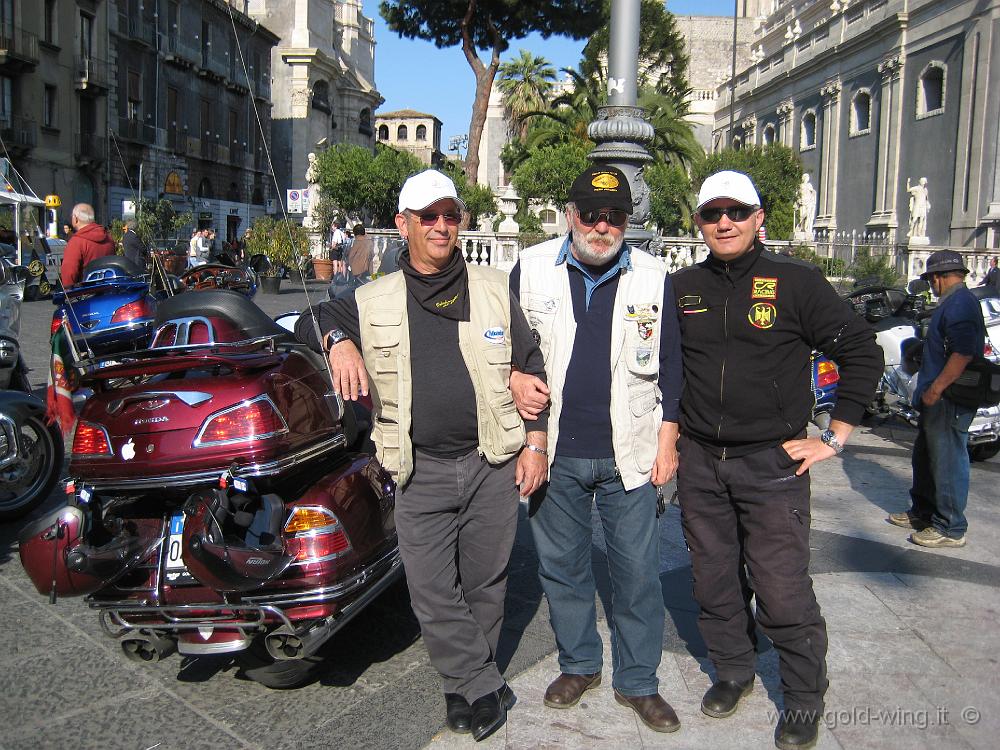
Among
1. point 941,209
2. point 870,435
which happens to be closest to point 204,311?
point 870,435

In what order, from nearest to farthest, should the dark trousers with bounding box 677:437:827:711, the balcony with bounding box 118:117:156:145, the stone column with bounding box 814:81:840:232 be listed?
A: 1. the dark trousers with bounding box 677:437:827:711
2. the balcony with bounding box 118:117:156:145
3. the stone column with bounding box 814:81:840:232

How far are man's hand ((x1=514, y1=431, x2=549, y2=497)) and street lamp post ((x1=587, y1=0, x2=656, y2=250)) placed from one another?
4784 mm

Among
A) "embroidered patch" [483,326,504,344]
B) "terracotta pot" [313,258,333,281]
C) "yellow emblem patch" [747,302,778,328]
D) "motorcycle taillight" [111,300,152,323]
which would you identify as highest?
"terracotta pot" [313,258,333,281]

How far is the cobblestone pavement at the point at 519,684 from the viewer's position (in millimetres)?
3156

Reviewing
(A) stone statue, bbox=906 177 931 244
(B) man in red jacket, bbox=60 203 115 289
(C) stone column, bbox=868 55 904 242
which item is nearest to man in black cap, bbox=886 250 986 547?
(B) man in red jacket, bbox=60 203 115 289

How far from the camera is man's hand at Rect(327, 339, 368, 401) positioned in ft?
10.0

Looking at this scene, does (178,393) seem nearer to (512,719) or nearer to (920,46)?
(512,719)

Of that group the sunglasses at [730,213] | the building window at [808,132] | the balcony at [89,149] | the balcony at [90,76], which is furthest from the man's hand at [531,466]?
the building window at [808,132]

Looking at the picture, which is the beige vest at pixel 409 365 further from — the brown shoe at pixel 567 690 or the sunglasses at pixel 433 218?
the brown shoe at pixel 567 690

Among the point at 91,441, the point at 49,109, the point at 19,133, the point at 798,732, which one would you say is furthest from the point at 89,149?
the point at 798,732

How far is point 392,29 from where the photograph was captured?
1182 inches

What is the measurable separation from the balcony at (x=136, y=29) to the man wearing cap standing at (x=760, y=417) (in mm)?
42457

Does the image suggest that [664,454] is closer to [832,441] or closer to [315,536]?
[832,441]

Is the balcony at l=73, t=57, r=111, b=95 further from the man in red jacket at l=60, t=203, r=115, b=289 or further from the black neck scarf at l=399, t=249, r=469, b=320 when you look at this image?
the black neck scarf at l=399, t=249, r=469, b=320
